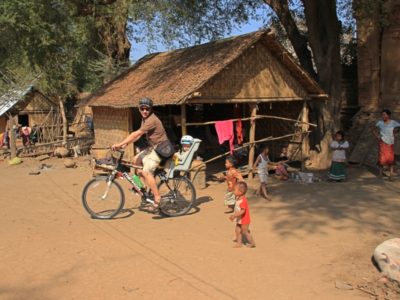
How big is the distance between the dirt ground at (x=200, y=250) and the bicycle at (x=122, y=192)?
0.78 feet

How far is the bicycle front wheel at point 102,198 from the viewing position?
23.9ft

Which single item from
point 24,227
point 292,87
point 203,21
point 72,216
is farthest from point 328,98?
point 24,227

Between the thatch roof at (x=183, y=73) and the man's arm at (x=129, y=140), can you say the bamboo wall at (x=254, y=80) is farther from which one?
the man's arm at (x=129, y=140)

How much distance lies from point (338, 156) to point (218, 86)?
335cm

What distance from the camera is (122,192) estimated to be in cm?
731

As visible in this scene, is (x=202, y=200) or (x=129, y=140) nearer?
(x=129, y=140)

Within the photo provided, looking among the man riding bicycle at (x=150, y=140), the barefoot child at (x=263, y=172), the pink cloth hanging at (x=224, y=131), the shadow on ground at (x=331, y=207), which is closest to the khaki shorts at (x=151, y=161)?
the man riding bicycle at (x=150, y=140)

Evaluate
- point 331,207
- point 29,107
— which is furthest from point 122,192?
point 29,107

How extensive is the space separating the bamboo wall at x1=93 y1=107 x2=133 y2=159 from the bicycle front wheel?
15.4 feet

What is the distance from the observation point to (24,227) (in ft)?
23.5

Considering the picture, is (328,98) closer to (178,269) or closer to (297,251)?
(297,251)

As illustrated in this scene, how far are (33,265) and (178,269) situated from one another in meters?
1.72

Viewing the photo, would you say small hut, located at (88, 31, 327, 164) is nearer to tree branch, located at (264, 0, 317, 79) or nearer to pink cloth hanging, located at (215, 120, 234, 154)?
pink cloth hanging, located at (215, 120, 234, 154)

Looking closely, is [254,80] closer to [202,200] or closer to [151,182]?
[202,200]
